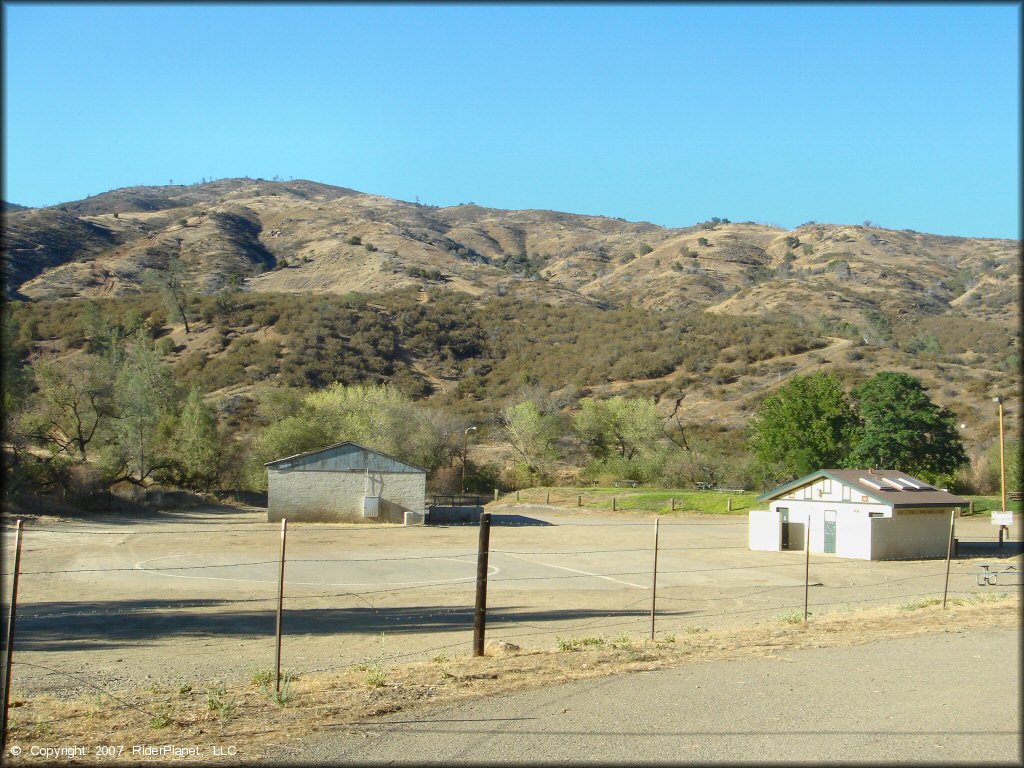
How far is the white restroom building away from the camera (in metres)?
34.2

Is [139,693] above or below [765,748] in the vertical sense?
below

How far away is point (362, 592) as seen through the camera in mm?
23781

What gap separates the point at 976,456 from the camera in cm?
6184

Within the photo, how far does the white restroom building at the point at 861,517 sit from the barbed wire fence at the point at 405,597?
0.88 metres

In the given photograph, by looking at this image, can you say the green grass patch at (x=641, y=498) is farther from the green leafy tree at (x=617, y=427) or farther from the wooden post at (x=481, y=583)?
the wooden post at (x=481, y=583)

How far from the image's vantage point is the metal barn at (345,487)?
49781 mm

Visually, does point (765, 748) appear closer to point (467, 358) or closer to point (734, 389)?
point (734, 389)

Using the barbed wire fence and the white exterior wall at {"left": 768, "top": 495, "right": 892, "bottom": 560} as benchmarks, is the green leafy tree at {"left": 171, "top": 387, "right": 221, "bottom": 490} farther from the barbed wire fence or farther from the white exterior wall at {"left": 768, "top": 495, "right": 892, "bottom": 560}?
the white exterior wall at {"left": 768, "top": 495, "right": 892, "bottom": 560}

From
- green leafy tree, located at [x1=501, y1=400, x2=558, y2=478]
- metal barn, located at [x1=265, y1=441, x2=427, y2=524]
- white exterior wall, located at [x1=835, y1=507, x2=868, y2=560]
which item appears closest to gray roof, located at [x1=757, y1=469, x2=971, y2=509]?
white exterior wall, located at [x1=835, y1=507, x2=868, y2=560]

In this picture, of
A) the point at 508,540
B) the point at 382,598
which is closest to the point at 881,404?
the point at 508,540

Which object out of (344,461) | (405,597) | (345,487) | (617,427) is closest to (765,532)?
(405,597)

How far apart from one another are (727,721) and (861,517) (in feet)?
94.2

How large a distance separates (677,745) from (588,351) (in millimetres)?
97701

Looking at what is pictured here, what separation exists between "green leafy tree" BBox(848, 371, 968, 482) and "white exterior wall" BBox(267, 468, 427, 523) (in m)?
25.9
